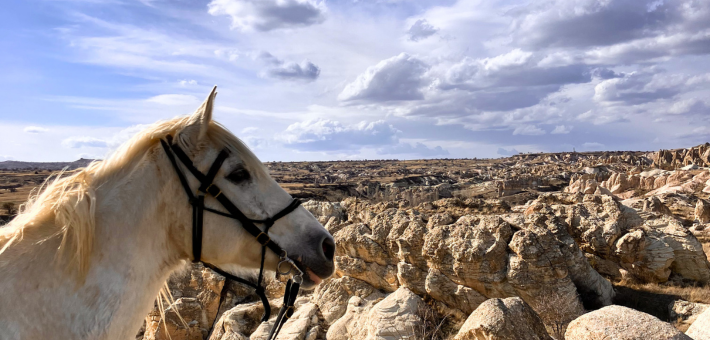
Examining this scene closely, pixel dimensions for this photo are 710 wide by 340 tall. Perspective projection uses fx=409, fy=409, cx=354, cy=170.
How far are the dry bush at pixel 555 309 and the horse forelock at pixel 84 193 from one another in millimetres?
6478

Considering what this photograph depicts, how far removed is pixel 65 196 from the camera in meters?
1.97

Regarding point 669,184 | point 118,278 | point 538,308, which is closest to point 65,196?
point 118,278

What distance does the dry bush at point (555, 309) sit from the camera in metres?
6.86

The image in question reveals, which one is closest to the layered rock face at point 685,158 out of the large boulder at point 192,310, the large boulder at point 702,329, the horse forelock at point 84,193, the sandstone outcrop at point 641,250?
the sandstone outcrop at point 641,250

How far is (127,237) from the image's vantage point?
2.00 meters

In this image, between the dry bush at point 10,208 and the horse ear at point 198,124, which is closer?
the horse ear at point 198,124

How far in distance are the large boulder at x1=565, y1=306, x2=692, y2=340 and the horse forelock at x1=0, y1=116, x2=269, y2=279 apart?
3691 mm

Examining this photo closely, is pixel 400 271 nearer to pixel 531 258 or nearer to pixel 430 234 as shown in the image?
pixel 430 234

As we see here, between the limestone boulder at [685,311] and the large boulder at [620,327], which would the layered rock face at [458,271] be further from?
the large boulder at [620,327]

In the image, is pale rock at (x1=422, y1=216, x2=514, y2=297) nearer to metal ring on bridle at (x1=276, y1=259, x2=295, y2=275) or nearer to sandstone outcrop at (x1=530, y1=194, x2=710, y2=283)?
sandstone outcrop at (x1=530, y1=194, x2=710, y2=283)

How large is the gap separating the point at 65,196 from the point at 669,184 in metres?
44.9

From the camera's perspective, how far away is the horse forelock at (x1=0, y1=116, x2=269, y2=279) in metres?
1.89

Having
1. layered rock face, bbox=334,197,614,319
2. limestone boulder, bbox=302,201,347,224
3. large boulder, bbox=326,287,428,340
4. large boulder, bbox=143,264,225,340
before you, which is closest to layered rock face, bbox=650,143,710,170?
limestone boulder, bbox=302,201,347,224

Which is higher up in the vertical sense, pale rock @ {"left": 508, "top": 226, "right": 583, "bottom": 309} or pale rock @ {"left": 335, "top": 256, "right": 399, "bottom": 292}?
pale rock @ {"left": 508, "top": 226, "right": 583, "bottom": 309}
